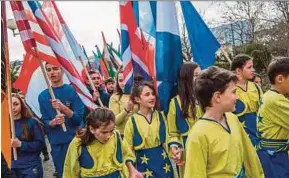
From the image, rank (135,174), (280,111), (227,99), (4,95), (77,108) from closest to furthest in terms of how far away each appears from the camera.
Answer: (227,99), (4,95), (280,111), (135,174), (77,108)

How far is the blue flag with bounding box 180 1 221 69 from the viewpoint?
17.6 feet

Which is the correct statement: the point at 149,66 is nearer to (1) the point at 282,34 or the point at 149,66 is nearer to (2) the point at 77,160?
(2) the point at 77,160

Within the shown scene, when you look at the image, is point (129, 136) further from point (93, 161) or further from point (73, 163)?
point (73, 163)

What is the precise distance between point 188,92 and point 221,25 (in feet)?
81.0

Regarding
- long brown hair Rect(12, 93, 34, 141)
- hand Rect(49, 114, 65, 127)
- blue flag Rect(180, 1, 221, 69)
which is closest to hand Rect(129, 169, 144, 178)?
hand Rect(49, 114, 65, 127)

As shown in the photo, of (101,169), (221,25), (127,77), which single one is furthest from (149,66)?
(221,25)

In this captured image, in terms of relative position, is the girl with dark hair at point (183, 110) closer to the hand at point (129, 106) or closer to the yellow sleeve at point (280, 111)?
the yellow sleeve at point (280, 111)

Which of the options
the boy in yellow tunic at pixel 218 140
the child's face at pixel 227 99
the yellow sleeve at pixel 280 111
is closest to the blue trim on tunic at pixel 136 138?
the yellow sleeve at pixel 280 111

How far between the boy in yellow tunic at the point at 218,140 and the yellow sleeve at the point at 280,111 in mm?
1013

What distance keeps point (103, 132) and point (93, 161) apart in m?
0.29

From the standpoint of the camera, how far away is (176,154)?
482 cm

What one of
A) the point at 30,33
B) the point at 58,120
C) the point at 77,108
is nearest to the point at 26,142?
the point at 58,120

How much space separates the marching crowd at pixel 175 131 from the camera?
10.7 ft

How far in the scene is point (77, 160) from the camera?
4469 mm
